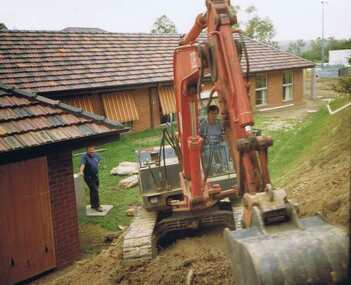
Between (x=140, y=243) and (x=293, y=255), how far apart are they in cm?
339

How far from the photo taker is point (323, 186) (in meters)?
6.76

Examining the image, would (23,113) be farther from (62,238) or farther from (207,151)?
(207,151)

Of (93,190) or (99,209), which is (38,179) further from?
(99,209)

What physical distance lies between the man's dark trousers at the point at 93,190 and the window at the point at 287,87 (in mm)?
17385

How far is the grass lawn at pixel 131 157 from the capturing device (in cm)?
1015

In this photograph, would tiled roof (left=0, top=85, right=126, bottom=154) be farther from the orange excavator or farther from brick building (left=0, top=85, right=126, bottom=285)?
the orange excavator

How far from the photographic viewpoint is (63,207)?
774cm

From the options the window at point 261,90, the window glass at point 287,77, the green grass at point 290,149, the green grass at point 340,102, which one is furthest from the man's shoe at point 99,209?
the window glass at point 287,77

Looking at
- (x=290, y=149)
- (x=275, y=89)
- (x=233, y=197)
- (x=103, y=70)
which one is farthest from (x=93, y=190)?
(x=275, y=89)

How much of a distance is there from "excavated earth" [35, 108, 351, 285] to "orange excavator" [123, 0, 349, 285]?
0.89ft

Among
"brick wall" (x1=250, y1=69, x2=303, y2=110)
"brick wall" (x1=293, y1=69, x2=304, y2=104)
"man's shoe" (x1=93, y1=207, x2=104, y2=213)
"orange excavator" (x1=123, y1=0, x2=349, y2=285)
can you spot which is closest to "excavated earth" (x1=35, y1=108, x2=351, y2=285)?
"orange excavator" (x1=123, y1=0, x2=349, y2=285)

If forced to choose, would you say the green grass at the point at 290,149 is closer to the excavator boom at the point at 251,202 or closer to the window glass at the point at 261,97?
the excavator boom at the point at 251,202

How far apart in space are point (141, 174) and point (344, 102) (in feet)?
27.4

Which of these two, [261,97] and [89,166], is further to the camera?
[261,97]
